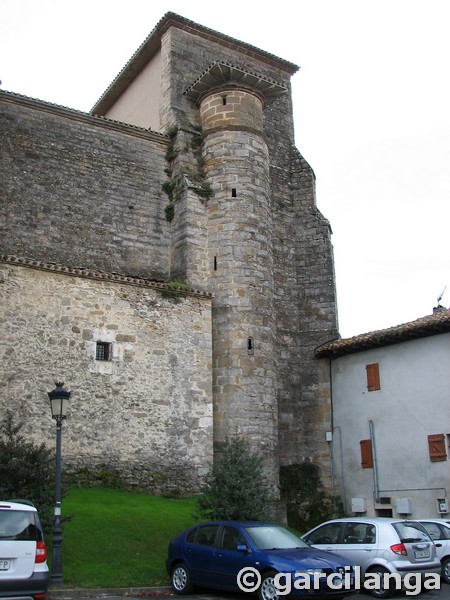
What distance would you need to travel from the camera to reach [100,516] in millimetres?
14680

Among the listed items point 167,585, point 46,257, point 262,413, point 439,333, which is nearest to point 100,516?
point 167,585

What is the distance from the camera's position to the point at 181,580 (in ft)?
38.2

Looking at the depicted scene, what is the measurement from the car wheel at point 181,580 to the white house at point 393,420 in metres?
9.40

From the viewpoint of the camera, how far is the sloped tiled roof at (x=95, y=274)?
1766cm

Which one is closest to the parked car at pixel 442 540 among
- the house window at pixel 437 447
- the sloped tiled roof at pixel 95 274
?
the house window at pixel 437 447

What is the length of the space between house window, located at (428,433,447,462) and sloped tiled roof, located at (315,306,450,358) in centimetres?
289

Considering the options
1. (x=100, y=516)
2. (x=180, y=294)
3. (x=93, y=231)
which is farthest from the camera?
(x=93, y=231)

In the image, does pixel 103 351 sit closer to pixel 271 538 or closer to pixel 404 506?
pixel 271 538

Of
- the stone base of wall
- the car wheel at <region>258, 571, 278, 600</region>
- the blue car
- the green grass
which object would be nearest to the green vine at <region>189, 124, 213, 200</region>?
the stone base of wall

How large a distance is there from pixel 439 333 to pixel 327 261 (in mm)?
6348

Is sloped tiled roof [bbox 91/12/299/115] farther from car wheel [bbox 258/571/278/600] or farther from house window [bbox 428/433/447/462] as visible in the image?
car wheel [bbox 258/571/278/600]

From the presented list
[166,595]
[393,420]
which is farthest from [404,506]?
[166,595]

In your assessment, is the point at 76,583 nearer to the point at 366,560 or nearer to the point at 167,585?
the point at 167,585

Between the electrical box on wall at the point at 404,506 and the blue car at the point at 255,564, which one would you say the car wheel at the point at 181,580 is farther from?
the electrical box on wall at the point at 404,506
